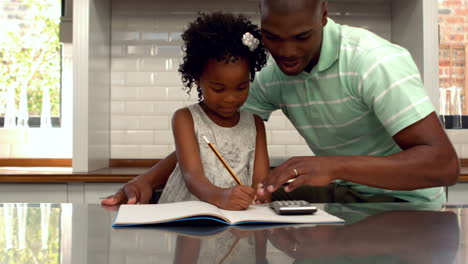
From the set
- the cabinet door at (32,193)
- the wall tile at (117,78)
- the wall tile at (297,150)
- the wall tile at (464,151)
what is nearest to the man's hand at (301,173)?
the cabinet door at (32,193)

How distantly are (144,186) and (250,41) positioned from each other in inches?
20.2

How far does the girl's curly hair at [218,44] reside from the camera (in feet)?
4.80

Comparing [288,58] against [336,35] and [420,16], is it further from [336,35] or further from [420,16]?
[420,16]

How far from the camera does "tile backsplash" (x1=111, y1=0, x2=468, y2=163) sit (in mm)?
2912

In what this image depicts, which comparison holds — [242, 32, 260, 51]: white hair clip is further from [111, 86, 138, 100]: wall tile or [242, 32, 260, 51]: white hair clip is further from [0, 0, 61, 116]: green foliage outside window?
[0, 0, 61, 116]: green foliage outside window

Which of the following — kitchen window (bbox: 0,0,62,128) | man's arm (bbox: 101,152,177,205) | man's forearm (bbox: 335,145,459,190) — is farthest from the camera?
kitchen window (bbox: 0,0,62,128)

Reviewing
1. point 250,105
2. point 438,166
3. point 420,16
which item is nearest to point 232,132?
point 250,105

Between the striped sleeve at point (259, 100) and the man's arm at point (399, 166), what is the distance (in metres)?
0.54

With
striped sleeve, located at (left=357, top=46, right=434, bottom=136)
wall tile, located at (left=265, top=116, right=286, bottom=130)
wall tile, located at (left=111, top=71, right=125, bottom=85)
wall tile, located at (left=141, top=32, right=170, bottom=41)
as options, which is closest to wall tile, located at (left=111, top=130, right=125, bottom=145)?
wall tile, located at (left=111, top=71, right=125, bottom=85)

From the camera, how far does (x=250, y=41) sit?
1.46 m

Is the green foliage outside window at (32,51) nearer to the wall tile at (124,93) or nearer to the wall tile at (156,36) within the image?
the wall tile at (124,93)

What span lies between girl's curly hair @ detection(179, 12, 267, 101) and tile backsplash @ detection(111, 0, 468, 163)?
132 cm

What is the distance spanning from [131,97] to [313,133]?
158 cm

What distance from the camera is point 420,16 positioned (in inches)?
101
